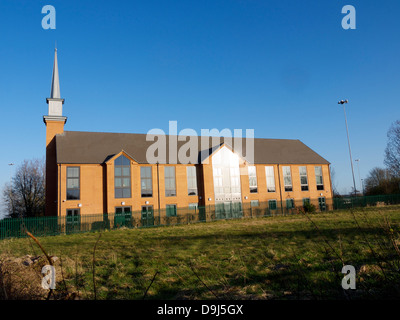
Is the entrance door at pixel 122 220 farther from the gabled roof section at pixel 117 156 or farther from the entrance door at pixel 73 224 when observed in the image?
the gabled roof section at pixel 117 156

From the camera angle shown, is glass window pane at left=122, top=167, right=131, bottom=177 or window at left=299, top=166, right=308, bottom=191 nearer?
glass window pane at left=122, top=167, right=131, bottom=177

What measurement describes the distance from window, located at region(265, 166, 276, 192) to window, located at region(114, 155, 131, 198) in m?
18.7

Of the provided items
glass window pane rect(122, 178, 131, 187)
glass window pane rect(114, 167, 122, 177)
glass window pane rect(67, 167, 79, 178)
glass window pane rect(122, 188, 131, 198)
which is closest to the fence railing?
glass window pane rect(122, 188, 131, 198)

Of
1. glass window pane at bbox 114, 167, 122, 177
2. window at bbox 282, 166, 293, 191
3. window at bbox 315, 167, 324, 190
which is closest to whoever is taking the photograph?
glass window pane at bbox 114, 167, 122, 177

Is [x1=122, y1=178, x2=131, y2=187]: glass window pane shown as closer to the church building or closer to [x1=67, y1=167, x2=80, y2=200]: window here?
the church building

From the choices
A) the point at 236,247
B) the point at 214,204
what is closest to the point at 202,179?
the point at 214,204

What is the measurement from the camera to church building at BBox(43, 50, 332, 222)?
33.0 metres

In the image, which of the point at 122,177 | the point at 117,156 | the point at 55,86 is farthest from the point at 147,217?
the point at 55,86

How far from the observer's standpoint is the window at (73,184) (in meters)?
32.0

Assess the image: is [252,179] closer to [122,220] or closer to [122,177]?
[122,177]

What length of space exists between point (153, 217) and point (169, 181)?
6.99 m
